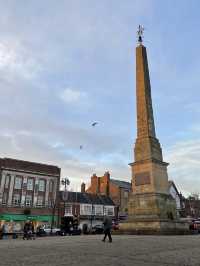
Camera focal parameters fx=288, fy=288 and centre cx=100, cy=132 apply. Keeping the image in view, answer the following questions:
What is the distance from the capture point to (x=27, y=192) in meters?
52.2

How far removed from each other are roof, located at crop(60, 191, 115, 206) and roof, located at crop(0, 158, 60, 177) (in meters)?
6.24

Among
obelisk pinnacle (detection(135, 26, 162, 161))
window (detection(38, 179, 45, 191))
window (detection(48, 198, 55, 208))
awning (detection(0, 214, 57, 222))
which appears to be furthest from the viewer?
window (detection(38, 179, 45, 191))

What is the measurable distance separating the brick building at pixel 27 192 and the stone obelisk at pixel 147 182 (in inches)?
1325

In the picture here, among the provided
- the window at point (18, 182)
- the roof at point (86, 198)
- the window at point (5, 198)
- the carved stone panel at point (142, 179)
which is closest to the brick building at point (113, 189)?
the roof at point (86, 198)

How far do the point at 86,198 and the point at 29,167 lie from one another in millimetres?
15341

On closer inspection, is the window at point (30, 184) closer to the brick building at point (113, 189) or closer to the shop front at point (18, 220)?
the shop front at point (18, 220)

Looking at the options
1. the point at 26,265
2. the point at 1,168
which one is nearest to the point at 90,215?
the point at 1,168

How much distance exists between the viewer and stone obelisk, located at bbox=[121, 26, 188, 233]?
1920 cm

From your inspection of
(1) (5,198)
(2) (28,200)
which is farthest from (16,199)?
(2) (28,200)

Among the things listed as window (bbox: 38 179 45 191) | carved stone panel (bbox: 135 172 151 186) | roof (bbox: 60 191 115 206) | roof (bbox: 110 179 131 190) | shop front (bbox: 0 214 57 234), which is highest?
roof (bbox: 110 179 131 190)

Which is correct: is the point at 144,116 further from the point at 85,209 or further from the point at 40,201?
the point at 85,209

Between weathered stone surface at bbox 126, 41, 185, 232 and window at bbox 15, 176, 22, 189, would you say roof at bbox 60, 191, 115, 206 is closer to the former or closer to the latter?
window at bbox 15, 176, 22, 189

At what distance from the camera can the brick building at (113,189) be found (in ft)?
220

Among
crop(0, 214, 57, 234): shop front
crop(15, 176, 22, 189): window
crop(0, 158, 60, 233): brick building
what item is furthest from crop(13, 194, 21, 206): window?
crop(0, 214, 57, 234): shop front
